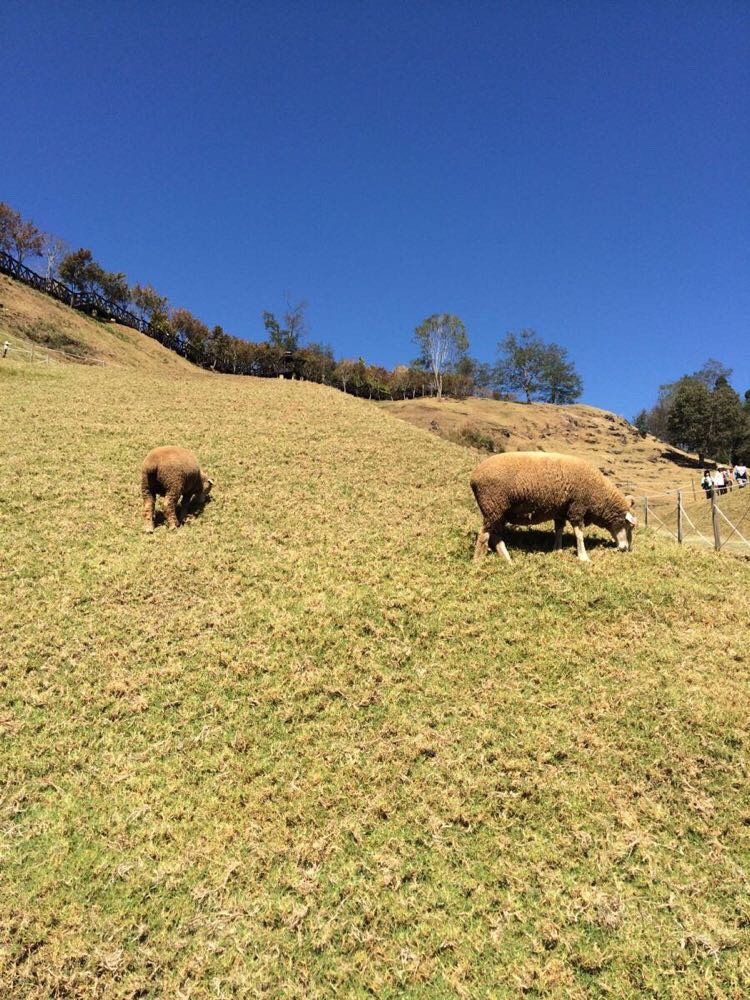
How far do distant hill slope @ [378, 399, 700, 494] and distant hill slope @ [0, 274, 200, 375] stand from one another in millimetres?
30001

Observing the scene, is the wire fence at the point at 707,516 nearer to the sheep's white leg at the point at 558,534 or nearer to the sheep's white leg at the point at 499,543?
the sheep's white leg at the point at 558,534

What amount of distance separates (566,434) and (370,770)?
66180mm

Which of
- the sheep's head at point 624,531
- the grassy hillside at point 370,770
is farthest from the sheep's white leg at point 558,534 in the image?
the sheep's head at point 624,531

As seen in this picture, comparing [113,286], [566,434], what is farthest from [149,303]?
[566,434]

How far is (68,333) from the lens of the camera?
49562mm

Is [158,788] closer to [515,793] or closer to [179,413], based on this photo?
[515,793]

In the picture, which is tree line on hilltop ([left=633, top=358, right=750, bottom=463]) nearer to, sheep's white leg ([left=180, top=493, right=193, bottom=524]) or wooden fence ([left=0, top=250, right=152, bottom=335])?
sheep's white leg ([left=180, top=493, right=193, bottom=524])

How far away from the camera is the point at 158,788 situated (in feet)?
20.2

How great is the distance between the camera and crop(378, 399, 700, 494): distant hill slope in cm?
4897

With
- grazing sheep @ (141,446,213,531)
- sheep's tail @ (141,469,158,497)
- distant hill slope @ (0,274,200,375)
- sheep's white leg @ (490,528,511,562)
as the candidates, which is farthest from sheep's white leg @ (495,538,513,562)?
distant hill slope @ (0,274,200,375)

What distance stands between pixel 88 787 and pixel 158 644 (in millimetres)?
2858

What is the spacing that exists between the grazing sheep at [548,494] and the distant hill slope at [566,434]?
30.6 meters

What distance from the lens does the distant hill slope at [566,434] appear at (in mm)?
48969

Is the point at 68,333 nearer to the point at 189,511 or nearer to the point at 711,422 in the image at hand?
the point at 189,511
